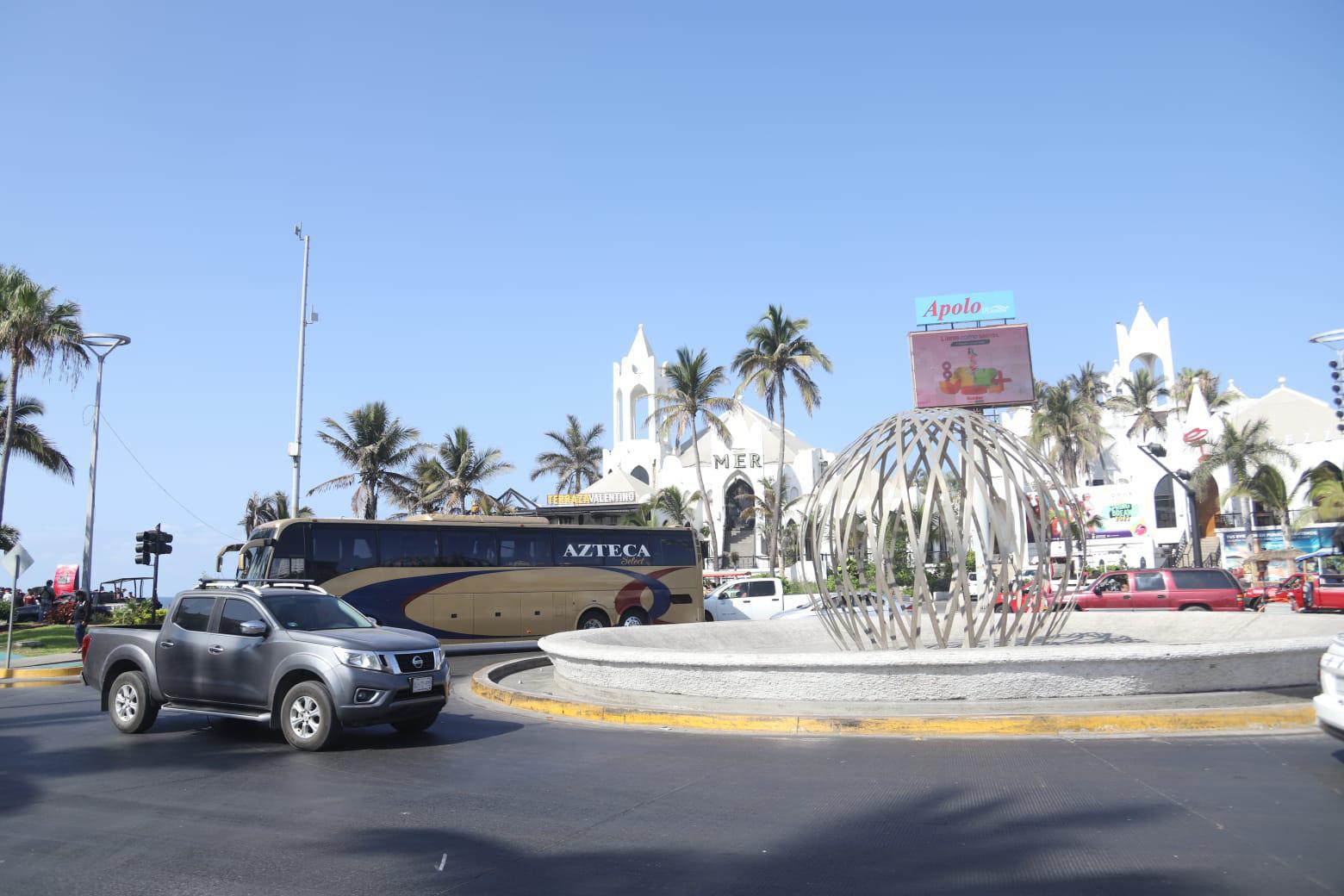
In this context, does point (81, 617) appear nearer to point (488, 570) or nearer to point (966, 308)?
point (488, 570)

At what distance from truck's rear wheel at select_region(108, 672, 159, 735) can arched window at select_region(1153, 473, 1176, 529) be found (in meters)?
51.0

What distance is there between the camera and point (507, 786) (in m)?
7.12

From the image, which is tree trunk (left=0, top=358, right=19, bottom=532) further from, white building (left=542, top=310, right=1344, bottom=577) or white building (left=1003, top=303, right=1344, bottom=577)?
white building (left=1003, top=303, right=1344, bottom=577)

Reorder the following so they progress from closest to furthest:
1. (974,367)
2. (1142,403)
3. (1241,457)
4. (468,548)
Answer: (468,548) → (974,367) → (1241,457) → (1142,403)

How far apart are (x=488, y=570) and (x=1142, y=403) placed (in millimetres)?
55476

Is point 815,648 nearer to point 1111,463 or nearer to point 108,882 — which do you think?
point 108,882

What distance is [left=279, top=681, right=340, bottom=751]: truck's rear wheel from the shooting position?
8773 mm

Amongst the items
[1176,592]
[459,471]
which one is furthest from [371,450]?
[1176,592]

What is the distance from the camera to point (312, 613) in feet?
32.5

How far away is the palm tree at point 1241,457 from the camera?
146 feet

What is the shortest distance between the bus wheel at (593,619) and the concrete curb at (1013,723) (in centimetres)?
1198

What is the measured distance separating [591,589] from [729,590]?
30.1 feet

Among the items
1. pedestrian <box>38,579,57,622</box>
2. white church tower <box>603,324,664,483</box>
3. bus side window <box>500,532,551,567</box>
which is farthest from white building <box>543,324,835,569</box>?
bus side window <box>500,532,551,567</box>

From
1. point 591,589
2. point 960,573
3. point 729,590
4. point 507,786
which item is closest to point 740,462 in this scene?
point 729,590
